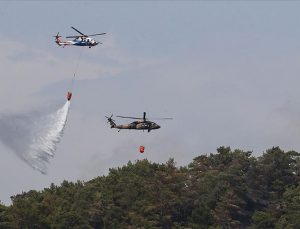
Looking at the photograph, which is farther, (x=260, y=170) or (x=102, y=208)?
(x=260, y=170)

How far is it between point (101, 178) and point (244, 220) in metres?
28.1

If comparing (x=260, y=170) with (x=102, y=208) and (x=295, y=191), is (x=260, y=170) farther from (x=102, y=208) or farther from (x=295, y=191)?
(x=102, y=208)

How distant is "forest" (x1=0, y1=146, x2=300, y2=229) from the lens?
541 ft

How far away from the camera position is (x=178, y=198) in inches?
6973

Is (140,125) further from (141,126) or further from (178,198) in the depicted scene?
(178,198)

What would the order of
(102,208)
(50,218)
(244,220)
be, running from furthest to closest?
(244,220), (102,208), (50,218)

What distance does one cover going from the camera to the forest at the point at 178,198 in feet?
541

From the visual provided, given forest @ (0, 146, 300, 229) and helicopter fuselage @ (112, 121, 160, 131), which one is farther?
forest @ (0, 146, 300, 229)

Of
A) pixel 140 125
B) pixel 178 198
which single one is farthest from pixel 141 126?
pixel 178 198

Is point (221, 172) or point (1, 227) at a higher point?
point (221, 172)

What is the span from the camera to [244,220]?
184 meters

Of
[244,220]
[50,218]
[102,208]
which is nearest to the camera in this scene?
[50,218]

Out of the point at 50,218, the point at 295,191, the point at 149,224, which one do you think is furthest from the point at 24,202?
the point at 295,191

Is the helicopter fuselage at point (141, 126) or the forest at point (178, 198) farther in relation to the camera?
the forest at point (178, 198)
